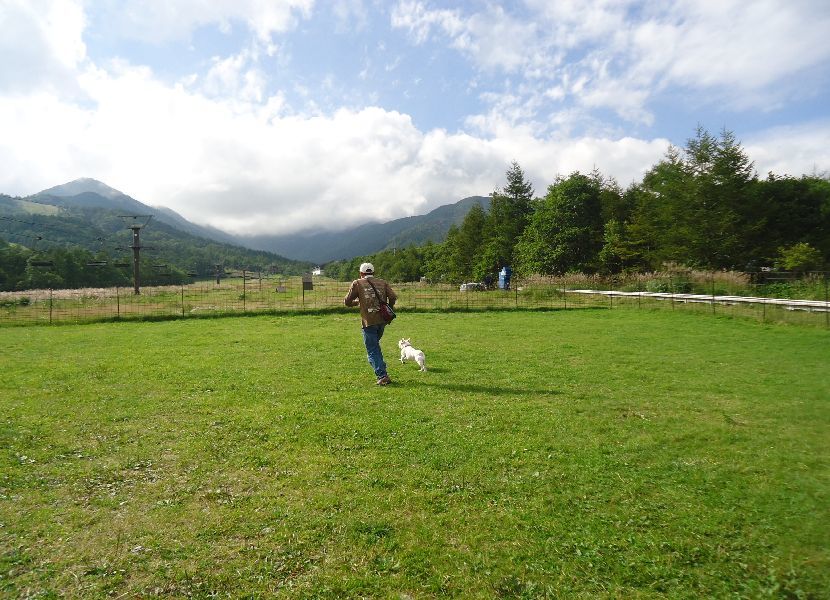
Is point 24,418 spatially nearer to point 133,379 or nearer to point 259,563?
point 133,379

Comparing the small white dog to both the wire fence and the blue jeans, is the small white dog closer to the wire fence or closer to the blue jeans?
the blue jeans

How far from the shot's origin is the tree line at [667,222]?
3812 centimetres

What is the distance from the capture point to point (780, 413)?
7562 mm

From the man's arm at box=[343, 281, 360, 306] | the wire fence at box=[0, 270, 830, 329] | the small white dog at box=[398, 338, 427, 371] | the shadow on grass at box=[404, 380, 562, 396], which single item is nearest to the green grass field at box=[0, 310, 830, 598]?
the shadow on grass at box=[404, 380, 562, 396]

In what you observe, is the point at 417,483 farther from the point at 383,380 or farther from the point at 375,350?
the point at 375,350

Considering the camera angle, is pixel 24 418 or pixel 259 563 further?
Answer: pixel 24 418

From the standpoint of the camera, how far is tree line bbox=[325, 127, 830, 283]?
3812cm

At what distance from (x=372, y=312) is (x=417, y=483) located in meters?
5.41

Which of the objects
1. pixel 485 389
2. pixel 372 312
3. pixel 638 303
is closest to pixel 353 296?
pixel 372 312

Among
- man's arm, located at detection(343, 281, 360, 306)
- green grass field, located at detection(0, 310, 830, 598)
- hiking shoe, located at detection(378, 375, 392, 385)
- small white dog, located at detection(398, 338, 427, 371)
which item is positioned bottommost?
green grass field, located at detection(0, 310, 830, 598)

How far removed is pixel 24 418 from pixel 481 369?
9.57 metres

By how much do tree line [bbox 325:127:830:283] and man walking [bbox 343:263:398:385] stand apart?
3853 cm

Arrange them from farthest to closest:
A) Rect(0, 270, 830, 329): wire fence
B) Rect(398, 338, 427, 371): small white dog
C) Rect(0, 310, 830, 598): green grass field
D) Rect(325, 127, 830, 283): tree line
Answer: Rect(325, 127, 830, 283): tree line
Rect(0, 270, 830, 329): wire fence
Rect(398, 338, 427, 371): small white dog
Rect(0, 310, 830, 598): green grass field

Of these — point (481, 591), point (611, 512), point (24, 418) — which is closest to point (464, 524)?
point (481, 591)
